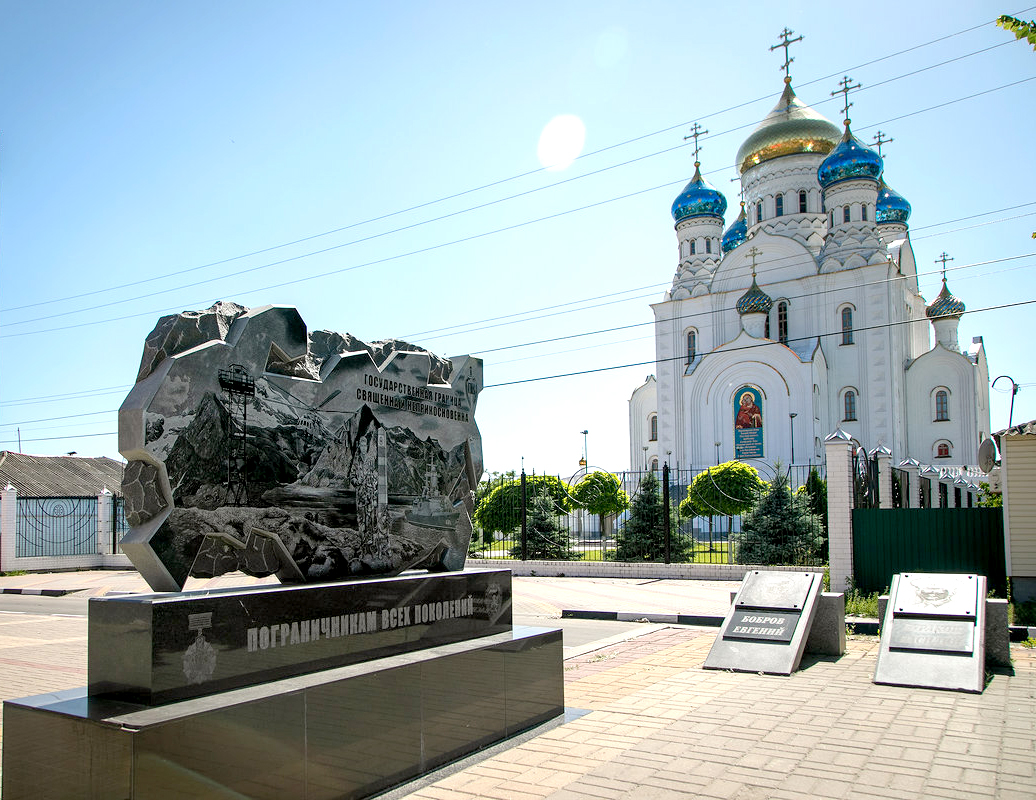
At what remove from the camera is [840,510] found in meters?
13.1

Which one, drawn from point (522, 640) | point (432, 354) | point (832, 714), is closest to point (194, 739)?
point (522, 640)

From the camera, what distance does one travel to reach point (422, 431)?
20.1 feet

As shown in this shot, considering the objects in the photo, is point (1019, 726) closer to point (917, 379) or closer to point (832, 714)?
point (832, 714)

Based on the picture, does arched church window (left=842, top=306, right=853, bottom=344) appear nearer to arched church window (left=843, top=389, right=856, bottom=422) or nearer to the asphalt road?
arched church window (left=843, top=389, right=856, bottom=422)

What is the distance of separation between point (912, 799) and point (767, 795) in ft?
2.49

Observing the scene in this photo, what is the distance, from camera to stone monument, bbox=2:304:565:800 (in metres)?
3.74

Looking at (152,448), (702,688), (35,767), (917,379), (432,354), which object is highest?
(917,379)

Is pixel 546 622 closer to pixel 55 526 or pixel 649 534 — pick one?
pixel 649 534

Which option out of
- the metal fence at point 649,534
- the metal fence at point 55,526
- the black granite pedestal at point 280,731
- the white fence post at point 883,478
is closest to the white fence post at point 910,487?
the white fence post at point 883,478

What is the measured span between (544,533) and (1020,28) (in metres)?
17.3

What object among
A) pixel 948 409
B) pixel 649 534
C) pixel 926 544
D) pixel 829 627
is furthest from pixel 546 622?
pixel 948 409

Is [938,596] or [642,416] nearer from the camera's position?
[938,596]

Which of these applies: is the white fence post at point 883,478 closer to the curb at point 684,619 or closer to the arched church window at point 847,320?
the curb at point 684,619

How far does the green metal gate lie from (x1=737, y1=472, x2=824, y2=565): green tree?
173 inches
